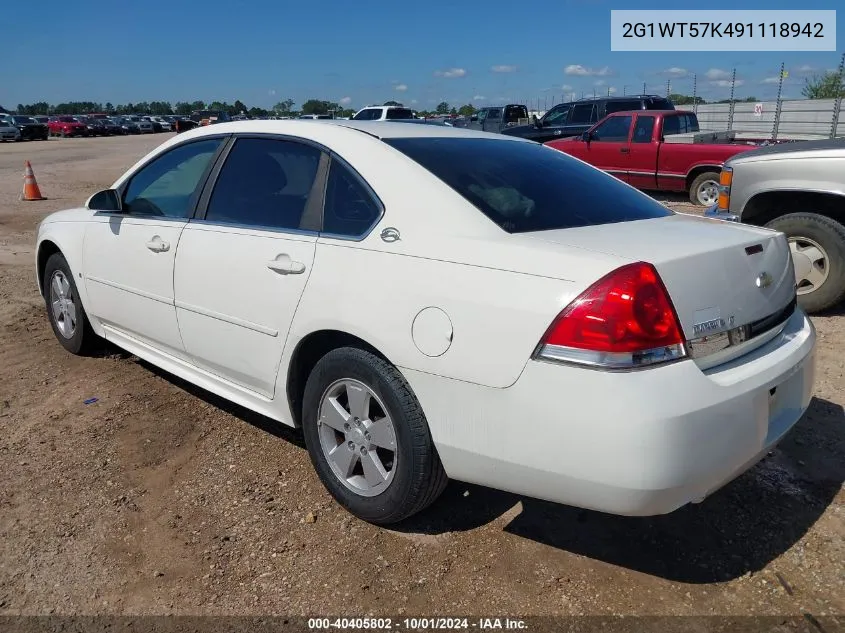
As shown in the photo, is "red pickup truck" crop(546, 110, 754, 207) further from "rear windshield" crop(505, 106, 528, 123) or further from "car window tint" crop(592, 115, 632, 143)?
"rear windshield" crop(505, 106, 528, 123)

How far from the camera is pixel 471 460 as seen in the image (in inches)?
94.1

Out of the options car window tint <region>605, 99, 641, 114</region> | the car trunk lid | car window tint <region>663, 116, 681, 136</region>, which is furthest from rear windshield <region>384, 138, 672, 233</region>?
car window tint <region>605, 99, 641, 114</region>

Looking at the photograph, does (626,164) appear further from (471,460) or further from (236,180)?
(471,460)

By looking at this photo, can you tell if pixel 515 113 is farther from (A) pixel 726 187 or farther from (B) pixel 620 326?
(B) pixel 620 326

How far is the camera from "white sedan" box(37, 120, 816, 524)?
2119 millimetres

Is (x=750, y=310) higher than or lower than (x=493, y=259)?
lower

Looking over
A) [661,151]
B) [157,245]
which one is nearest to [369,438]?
[157,245]

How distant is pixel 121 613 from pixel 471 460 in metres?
1.33

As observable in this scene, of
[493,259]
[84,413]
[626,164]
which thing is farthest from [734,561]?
[626,164]

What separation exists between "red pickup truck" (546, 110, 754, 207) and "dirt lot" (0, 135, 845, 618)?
8203 millimetres

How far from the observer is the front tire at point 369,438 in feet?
8.29

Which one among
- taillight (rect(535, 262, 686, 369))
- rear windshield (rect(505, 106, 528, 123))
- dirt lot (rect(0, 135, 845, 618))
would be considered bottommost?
dirt lot (rect(0, 135, 845, 618))

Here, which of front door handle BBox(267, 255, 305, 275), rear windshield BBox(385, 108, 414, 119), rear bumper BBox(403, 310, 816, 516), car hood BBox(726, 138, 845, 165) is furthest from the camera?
rear windshield BBox(385, 108, 414, 119)

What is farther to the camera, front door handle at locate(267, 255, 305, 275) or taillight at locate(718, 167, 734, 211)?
taillight at locate(718, 167, 734, 211)
